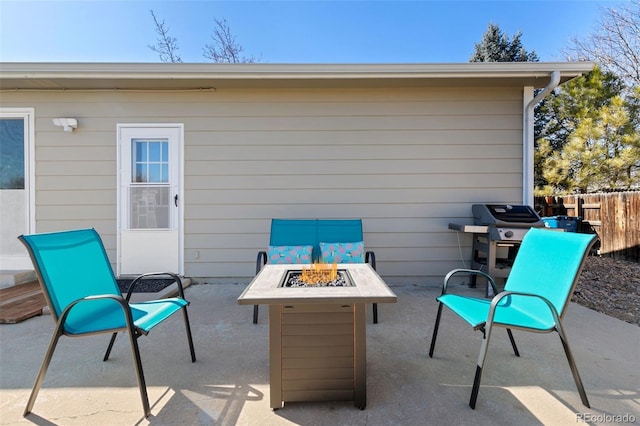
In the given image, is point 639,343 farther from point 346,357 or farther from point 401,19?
point 401,19

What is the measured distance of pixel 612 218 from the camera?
586cm

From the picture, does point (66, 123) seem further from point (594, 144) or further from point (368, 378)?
point (594, 144)

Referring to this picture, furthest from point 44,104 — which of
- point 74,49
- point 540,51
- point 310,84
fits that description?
point 540,51

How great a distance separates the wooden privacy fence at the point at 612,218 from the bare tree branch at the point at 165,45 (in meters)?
11.1

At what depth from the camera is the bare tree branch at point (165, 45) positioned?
8.27 meters

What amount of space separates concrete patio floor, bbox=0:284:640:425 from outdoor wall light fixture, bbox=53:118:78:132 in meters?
2.41

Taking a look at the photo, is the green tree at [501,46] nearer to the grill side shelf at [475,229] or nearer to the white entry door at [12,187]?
the grill side shelf at [475,229]

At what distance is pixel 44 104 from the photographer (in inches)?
150

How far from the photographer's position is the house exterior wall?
3.82 meters

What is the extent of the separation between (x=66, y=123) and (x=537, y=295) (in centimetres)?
508

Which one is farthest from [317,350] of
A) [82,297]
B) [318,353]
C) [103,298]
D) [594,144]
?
[594,144]

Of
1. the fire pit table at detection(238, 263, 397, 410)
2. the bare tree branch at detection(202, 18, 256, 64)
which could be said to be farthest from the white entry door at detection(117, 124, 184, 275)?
the bare tree branch at detection(202, 18, 256, 64)

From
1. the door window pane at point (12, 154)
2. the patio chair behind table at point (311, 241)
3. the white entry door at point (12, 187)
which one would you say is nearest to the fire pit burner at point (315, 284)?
the patio chair behind table at point (311, 241)

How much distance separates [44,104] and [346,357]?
482 cm
